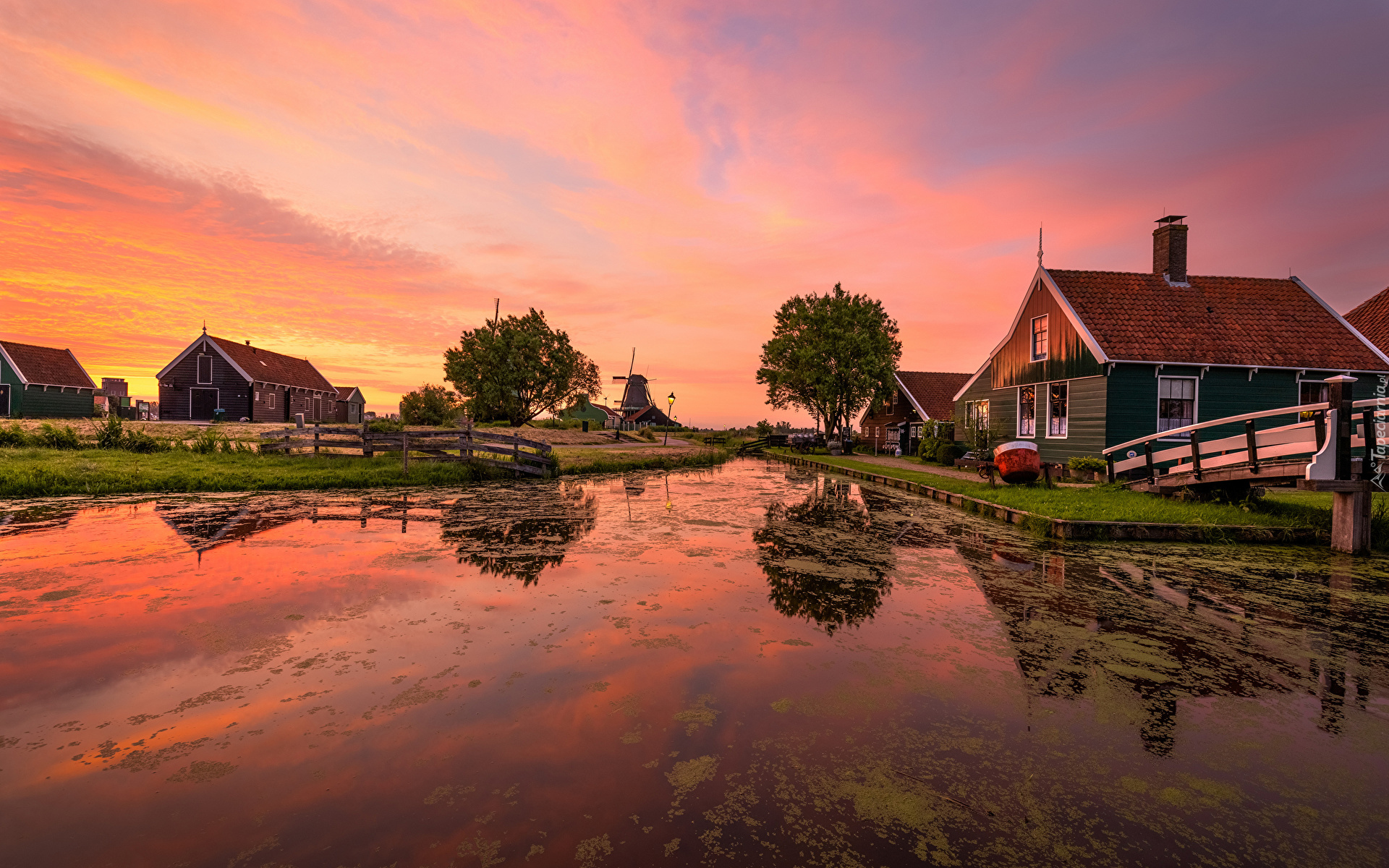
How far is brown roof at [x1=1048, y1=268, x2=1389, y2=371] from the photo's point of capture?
18078 mm

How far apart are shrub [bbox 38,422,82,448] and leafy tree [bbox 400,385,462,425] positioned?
28935 millimetres

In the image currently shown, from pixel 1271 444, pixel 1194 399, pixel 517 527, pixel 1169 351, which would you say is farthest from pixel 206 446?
pixel 1194 399

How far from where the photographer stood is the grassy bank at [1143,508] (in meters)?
10.3

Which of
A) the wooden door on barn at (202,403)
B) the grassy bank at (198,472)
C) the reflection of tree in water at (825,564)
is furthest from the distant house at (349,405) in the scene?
the reflection of tree in water at (825,564)

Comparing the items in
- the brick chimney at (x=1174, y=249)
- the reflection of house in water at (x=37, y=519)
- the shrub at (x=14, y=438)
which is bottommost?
the reflection of house in water at (x=37, y=519)

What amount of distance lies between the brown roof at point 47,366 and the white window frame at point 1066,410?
5878 cm

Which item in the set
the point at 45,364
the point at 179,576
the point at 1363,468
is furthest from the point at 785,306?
the point at 45,364

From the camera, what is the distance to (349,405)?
60031mm

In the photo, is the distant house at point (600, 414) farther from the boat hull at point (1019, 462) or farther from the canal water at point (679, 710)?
the canal water at point (679, 710)

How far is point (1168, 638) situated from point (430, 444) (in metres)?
18.1

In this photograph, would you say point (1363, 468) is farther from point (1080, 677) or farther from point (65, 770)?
point (65, 770)

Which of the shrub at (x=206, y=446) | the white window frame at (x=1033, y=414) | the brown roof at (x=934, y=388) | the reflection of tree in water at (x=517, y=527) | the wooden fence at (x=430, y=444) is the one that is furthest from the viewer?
the brown roof at (x=934, y=388)

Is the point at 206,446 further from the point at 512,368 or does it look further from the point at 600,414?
the point at 600,414

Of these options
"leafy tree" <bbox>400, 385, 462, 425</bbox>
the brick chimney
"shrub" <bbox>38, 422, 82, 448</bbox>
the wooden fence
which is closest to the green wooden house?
the brick chimney
